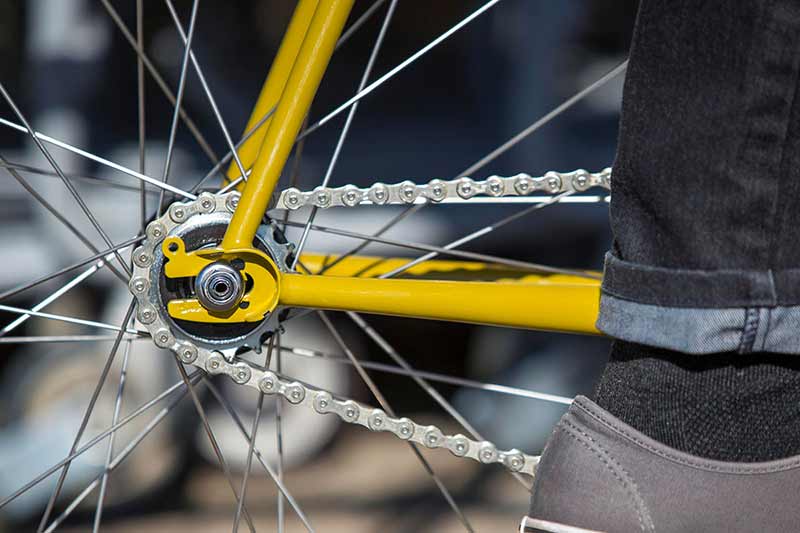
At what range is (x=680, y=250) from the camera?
0.53 meters

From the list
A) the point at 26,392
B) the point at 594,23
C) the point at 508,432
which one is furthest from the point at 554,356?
the point at 26,392

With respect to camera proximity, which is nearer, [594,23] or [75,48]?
[75,48]

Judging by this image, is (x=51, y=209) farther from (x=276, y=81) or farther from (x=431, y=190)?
(x=431, y=190)

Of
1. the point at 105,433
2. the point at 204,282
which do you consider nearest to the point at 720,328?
the point at 204,282

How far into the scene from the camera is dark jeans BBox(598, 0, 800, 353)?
1.66 feet

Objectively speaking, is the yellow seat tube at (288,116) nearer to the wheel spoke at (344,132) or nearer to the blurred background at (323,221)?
the wheel spoke at (344,132)

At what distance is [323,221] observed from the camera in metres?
1.58

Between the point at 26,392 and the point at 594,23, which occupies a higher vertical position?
the point at 594,23

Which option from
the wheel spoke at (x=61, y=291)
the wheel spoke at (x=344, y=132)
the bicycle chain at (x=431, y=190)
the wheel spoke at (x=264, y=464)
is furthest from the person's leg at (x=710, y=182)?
the wheel spoke at (x=61, y=291)

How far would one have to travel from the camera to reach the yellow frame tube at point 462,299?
64cm

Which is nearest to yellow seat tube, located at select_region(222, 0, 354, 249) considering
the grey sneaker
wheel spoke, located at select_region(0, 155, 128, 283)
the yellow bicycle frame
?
the yellow bicycle frame

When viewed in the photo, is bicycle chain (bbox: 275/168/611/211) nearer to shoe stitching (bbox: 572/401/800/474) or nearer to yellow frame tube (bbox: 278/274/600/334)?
yellow frame tube (bbox: 278/274/600/334)

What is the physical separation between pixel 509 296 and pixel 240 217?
20cm

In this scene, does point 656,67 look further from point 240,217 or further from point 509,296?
point 240,217
